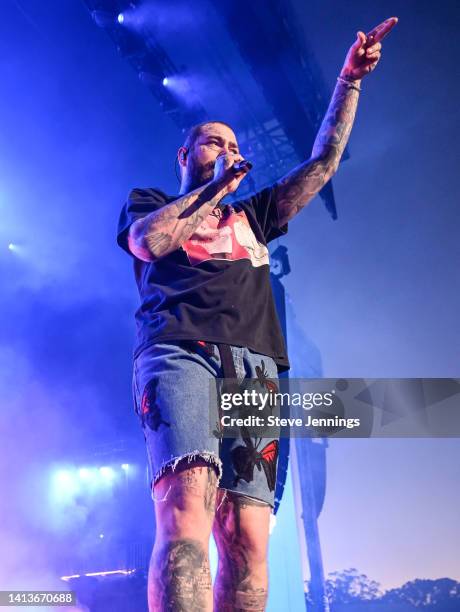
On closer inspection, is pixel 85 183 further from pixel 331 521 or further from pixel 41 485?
pixel 331 521

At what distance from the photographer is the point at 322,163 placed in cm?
161

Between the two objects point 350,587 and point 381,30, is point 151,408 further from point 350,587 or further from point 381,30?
point 350,587

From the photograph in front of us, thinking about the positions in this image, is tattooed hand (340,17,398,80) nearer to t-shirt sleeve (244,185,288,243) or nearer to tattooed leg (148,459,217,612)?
t-shirt sleeve (244,185,288,243)

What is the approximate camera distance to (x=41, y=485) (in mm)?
6336

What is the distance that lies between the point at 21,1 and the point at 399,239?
3892 mm

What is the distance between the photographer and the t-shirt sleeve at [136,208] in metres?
1.33

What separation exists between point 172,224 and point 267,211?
1.53 ft

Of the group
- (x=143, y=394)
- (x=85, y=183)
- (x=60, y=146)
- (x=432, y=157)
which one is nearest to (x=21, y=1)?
(x=60, y=146)

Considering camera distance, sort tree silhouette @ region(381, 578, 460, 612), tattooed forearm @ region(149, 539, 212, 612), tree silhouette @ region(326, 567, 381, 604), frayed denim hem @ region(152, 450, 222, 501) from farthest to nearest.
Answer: tree silhouette @ region(326, 567, 381, 604), tree silhouette @ region(381, 578, 460, 612), frayed denim hem @ region(152, 450, 222, 501), tattooed forearm @ region(149, 539, 212, 612)

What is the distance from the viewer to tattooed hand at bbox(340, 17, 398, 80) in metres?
1.59

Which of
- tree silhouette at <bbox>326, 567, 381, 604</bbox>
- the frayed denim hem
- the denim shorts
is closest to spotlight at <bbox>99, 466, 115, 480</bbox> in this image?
tree silhouette at <bbox>326, 567, 381, 604</bbox>

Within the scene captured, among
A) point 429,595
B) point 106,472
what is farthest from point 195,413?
point 106,472

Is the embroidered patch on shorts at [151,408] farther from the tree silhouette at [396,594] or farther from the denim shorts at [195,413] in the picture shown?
the tree silhouette at [396,594]

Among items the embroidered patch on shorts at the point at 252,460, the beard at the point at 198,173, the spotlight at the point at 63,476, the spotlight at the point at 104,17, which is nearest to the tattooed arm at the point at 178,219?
the beard at the point at 198,173
